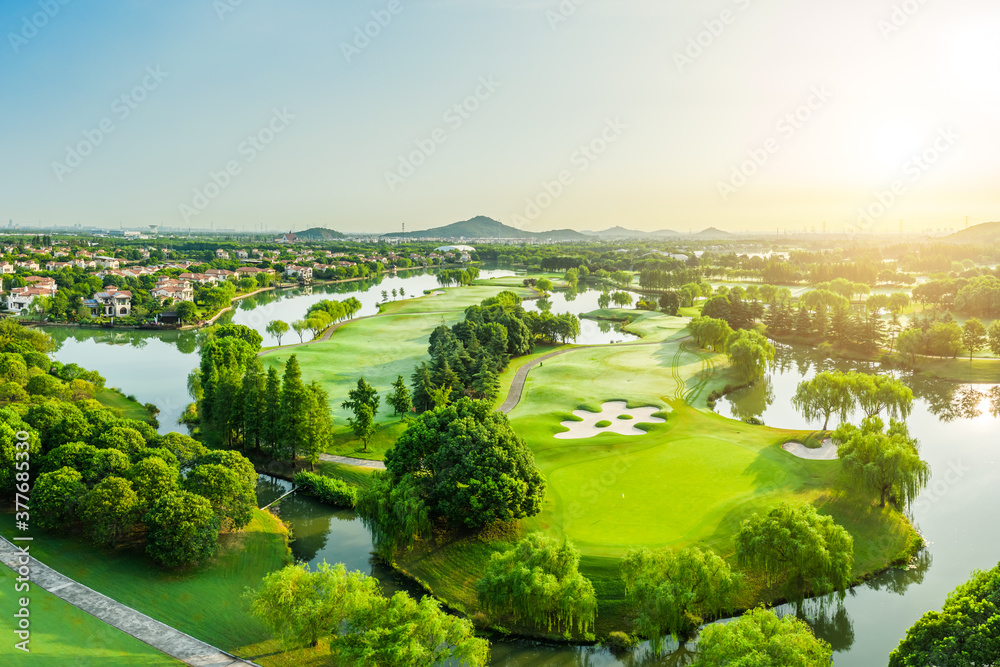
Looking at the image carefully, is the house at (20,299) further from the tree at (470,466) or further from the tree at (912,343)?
the tree at (912,343)

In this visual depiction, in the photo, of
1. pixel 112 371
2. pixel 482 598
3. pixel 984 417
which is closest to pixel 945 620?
pixel 482 598

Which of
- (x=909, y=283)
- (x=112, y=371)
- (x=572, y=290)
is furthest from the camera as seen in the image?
(x=572, y=290)

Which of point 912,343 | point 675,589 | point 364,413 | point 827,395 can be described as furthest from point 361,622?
point 912,343

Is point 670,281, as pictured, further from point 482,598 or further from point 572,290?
point 482,598

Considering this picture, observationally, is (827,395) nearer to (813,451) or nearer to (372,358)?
(813,451)

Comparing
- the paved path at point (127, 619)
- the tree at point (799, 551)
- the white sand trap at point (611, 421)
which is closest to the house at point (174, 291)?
the white sand trap at point (611, 421)
